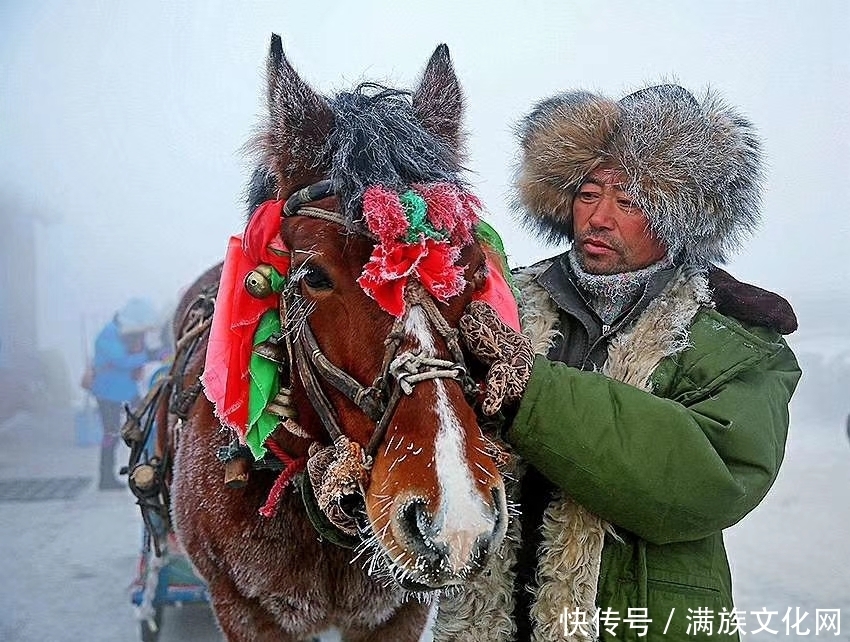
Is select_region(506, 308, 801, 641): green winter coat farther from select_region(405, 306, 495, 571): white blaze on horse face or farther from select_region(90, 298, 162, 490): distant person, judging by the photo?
select_region(90, 298, 162, 490): distant person

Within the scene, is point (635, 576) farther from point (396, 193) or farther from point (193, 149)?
point (193, 149)

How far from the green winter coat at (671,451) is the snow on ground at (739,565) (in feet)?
6.26

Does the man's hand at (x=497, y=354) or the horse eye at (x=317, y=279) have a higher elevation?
the horse eye at (x=317, y=279)

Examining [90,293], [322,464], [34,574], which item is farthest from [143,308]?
[322,464]

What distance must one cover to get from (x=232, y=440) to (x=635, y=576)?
85 centimetres

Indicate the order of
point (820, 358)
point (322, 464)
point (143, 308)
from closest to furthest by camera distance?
point (322, 464) → point (820, 358) → point (143, 308)

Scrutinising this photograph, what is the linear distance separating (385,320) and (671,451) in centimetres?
50

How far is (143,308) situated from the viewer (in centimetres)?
377

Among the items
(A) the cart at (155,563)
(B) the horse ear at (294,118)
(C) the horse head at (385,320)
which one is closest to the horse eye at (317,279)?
(C) the horse head at (385,320)

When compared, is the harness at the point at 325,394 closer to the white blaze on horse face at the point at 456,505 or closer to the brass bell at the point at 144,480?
the white blaze on horse face at the point at 456,505

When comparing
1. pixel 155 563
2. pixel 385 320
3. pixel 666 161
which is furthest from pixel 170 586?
pixel 666 161

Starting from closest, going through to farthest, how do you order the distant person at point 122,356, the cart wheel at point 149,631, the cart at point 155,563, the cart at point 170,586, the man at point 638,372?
the man at point 638,372 < the cart at point 155,563 < the cart at point 170,586 < the cart wheel at point 149,631 < the distant person at point 122,356

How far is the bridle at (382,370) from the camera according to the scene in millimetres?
1043

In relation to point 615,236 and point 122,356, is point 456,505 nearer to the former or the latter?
point 615,236
